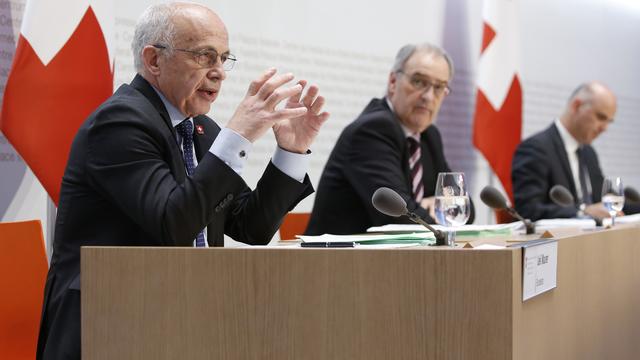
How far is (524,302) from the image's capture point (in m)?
1.88

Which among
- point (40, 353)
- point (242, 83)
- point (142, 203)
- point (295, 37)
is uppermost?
point (295, 37)

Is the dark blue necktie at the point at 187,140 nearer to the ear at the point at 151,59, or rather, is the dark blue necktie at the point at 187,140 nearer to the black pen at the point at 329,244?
the ear at the point at 151,59

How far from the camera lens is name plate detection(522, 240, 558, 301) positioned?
1.87 meters

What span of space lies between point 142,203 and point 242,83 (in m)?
2.53

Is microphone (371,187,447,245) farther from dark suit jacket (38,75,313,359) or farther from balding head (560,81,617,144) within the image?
balding head (560,81,617,144)

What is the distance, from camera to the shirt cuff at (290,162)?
2.55 metres

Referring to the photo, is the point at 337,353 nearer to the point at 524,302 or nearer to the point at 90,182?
the point at 524,302

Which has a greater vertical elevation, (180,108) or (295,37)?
(295,37)

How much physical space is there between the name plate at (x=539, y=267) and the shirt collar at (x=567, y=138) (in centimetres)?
379

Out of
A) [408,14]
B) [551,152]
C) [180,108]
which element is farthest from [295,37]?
[180,108]

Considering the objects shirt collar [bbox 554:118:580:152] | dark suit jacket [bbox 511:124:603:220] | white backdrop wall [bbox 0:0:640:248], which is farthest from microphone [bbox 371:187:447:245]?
shirt collar [bbox 554:118:580:152]

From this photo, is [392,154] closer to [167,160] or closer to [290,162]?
[290,162]

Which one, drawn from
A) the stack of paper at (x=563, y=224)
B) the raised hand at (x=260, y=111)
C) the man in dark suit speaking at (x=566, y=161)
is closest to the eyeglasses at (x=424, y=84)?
the stack of paper at (x=563, y=224)

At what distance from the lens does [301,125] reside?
A: 8.44 ft
